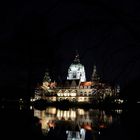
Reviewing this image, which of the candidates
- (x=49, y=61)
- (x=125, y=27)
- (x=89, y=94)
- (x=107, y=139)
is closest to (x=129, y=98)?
(x=89, y=94)

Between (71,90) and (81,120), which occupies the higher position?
(71,90)

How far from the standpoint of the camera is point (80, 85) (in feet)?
453

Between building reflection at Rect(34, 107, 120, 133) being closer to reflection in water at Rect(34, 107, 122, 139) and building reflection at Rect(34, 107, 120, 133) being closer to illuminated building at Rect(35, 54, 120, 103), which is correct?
reflection in water at Rect(34, 107, 122, 139)

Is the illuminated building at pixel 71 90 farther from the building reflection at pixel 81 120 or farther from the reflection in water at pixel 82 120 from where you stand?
the reflection in water at pixel 82 120

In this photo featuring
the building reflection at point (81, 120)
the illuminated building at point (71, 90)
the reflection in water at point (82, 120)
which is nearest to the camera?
the reflection in water at point (82, 120)

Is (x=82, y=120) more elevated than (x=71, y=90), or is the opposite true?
(x=71, y=90)

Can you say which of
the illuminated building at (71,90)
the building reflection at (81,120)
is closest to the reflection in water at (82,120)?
the building reflection at (81,120)

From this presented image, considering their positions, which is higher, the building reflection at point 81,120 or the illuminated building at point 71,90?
the illuminated building at point 71,90

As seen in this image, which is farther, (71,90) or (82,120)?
(71,90)

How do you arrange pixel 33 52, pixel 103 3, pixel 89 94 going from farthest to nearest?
pixel 89 94 → pixel 33 52 → pixel 103 3

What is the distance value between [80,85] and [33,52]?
4546 inches

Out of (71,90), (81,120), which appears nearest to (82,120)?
(81,120)

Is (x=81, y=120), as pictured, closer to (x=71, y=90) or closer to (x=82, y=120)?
(x=82, y=120)

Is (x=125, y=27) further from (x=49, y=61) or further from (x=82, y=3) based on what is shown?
(x=49, y=61)
